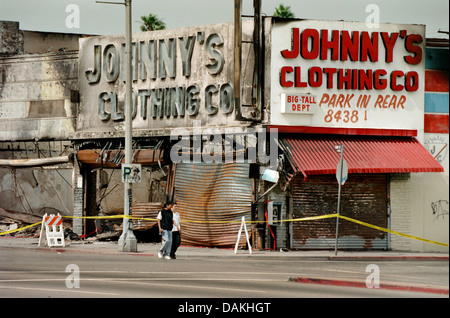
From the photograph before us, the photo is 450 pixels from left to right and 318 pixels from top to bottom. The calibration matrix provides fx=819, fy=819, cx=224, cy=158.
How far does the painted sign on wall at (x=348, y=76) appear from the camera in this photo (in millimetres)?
28688

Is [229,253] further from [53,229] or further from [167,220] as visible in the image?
[53,229]

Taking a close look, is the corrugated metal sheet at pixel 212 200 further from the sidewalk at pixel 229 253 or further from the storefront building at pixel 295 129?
the sidewalk at pixel 229 253

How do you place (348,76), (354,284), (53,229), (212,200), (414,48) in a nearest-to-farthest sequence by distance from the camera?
(354,284)
(53,229)
(348,76)
(212,200)
(414,48)

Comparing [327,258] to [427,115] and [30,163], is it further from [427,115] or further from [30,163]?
[30,163]

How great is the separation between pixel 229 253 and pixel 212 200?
3.05 m

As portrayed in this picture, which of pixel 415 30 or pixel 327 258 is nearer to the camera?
pixel 327 258

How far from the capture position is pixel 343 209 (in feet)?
94.7

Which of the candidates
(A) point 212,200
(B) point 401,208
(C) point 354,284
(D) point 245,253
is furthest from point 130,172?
(C) point 354,284

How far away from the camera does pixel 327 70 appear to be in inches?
1143

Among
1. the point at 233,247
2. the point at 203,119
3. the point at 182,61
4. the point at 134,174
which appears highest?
the point at 182,61

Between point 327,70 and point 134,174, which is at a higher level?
point 327,70
